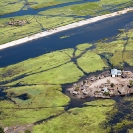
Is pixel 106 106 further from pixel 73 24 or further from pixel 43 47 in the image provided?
pixel 73 24

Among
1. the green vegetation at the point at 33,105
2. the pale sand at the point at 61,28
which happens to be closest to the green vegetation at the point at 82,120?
the green vegetation at the point at 33,105

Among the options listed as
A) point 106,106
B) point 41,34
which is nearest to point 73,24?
point 41,34

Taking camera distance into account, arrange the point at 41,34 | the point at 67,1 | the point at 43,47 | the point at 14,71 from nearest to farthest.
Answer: the point at 14,71, the point at 43,47, the point at 41,34, the point at 67,1

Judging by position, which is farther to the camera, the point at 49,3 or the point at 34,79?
the point at 49,3

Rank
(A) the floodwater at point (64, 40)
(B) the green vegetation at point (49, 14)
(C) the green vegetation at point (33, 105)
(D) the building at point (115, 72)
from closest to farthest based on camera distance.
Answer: (C) the green vegetation at point (33, 105)
(D) the building at point (115, 72)
(A) the floodwater at point (64, 40)
(B) the green vegetation at point (49, 14)

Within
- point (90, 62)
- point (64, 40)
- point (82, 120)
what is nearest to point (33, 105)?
point (82, 120)

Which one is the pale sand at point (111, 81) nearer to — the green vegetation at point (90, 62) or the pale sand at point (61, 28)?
the green vegetation at point (90, 62)

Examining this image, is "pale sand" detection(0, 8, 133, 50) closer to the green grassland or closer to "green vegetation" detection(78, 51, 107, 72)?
"green vegetation" detection(78, 51, 107, 72)

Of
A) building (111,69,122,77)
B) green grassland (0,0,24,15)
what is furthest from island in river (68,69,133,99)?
green grassland (0,0,24,15)

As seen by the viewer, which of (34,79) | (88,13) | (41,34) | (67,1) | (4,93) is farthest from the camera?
(67,1)

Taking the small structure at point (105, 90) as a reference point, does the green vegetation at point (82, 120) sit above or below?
below

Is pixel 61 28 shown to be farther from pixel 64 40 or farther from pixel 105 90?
pixel 105 90
